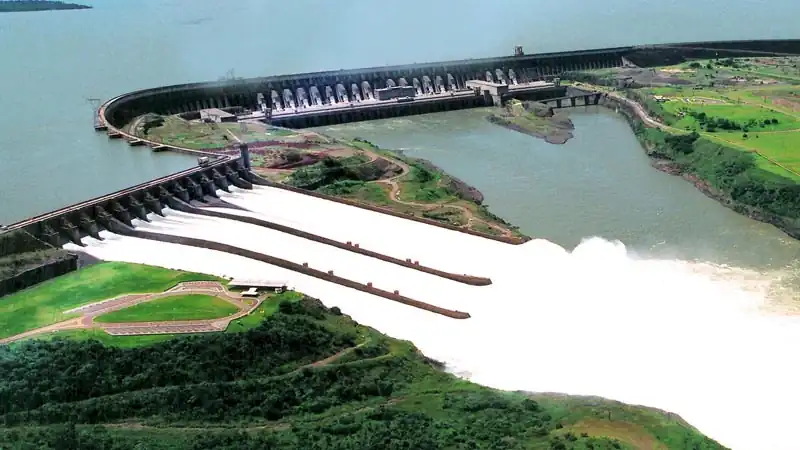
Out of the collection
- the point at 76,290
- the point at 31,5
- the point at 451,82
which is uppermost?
the point at 31,5

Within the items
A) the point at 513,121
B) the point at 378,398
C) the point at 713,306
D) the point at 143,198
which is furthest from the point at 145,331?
the point at 513,121

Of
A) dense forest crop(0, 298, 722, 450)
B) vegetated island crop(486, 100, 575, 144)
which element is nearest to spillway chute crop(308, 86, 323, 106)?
vegetated island crop(486, 100, 575, 144)

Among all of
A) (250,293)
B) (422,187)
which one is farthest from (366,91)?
(250,293)

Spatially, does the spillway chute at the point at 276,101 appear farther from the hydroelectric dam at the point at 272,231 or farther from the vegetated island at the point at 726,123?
the vegetated island at the point at 726,123

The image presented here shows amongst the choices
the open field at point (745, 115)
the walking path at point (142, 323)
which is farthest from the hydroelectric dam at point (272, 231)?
the open field at point (745, 115)

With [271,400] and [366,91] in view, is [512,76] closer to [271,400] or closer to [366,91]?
[366,91]

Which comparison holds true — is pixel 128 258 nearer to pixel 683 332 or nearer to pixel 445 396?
pixel 445 396

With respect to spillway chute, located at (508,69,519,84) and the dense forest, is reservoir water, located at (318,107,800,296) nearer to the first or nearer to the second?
spillway chute, located at (508,69,519,84)
